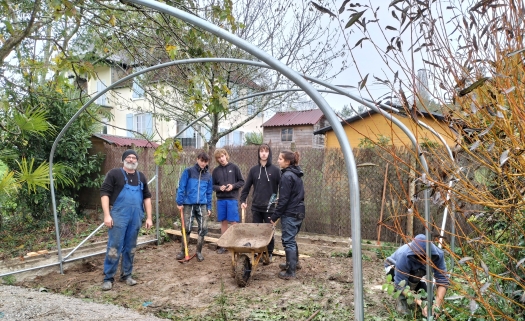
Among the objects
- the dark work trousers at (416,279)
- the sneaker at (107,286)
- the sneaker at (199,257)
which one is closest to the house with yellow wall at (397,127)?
the dark work trousers at (416,279)

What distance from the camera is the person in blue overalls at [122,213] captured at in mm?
→ 5277

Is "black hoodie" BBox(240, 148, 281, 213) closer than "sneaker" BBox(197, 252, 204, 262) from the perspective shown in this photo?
Yes

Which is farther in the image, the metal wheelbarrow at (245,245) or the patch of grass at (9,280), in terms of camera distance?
the patch of grass at (9,280)

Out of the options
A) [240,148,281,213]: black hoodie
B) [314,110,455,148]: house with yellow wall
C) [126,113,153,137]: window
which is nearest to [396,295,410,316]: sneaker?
[314,110,455,148]: house with yellow wall

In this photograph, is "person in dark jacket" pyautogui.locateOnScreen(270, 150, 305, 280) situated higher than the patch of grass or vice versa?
"person in dark jacket" pyautogui.locateOnScreen(270, 150, 305, 280)

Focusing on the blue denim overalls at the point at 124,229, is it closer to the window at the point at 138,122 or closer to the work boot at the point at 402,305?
the work boot at the point at 402,305

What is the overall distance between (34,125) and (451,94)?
23.9 ft

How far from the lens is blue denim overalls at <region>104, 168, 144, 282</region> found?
208 inches

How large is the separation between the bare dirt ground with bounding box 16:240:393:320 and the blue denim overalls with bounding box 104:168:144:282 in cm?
27

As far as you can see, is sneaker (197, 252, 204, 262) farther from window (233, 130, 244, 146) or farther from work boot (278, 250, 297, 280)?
window (233, 130, 244, 146)

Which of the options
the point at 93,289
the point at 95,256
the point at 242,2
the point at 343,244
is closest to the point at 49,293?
the point at 93,289

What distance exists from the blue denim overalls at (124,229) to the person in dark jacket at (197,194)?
1.09 meters

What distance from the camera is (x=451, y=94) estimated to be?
8.10 ft

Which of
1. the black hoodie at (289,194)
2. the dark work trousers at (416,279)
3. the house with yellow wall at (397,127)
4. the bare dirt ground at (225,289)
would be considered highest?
the house with yellow wall at (397,127)
